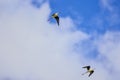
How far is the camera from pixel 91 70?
13462 centimetres

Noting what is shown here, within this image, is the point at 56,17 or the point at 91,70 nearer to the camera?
the point at 56,17

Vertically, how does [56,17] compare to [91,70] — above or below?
above

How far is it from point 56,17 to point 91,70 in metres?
24.5

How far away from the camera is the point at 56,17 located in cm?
12031
